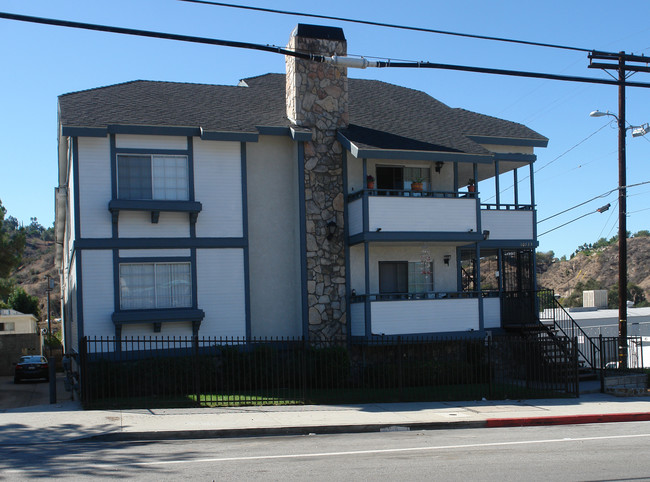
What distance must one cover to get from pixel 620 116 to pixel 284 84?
37.1 feet

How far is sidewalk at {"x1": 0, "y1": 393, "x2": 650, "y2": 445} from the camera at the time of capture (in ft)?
43.4

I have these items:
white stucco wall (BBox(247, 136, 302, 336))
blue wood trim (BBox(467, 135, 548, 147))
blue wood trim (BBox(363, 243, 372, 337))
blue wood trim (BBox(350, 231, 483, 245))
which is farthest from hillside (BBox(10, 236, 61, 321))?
blue wood trim (BBox(350, 231, 483, 245))

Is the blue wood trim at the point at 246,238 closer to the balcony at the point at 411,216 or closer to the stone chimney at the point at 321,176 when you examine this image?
the stone chimney at the point at 321,176

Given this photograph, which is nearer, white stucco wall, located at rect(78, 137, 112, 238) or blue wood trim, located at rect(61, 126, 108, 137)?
blue wood trim, located at rect(61, 126, 108, 137)

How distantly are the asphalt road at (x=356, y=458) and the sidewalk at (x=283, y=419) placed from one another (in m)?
0.58

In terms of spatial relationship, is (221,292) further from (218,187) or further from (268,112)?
(268,112)

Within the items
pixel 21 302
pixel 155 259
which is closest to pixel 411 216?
pixel 155 259

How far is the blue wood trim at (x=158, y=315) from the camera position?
61.6ft

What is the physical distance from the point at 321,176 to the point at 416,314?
4920mm

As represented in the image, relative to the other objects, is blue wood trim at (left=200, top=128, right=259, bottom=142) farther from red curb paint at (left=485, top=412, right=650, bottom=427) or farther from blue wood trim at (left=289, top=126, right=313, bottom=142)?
red curb paint at (left=485, top=412, right=650, bottom=427)

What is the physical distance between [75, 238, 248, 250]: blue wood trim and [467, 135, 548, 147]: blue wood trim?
9022 millimetres

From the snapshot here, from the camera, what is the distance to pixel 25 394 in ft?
75.5

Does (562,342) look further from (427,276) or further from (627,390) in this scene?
(427,276)

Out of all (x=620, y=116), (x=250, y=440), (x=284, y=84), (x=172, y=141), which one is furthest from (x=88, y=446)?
(x=620, y=116)
